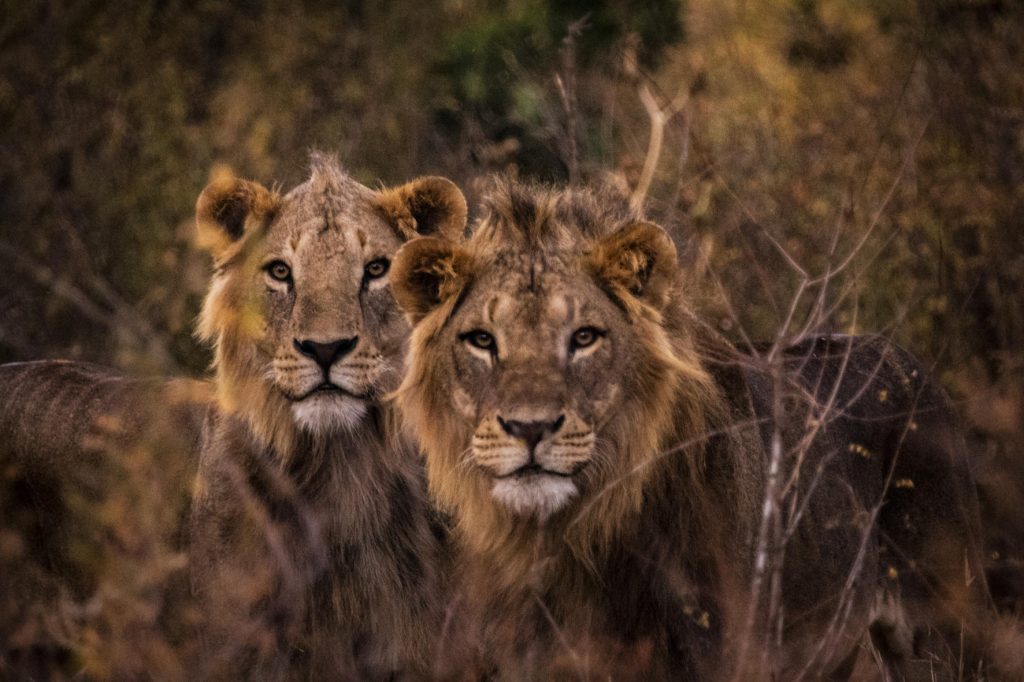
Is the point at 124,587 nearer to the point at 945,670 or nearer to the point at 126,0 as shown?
the point at 945,670

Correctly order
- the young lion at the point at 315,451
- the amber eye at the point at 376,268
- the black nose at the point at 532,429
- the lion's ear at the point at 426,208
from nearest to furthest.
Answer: the black nose at the point at 532,429 < the young lion at the point at 315,451 < the amber eye at the point at 376,268 < the lion's ear at the point at 426,208

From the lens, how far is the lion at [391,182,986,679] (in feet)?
13.3

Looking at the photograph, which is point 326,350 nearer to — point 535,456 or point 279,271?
point 279,271

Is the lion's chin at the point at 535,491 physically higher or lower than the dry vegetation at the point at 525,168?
lower

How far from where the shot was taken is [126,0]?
42.1 ft

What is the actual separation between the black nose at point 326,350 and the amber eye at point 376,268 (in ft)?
1.14

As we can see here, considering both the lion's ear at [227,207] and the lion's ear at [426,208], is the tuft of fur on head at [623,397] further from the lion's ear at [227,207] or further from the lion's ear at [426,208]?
the lion's ear at [227,207]

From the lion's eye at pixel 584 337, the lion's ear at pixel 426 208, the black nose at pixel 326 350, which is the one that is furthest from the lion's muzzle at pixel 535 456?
the lion's ear at pixel 426 208

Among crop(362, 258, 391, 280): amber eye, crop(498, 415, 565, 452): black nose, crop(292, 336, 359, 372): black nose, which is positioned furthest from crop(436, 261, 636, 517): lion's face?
crop(362, 258, 391, 280): amber eye

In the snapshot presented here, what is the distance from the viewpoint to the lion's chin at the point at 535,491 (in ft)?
13.1

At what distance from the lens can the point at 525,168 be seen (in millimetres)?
11203

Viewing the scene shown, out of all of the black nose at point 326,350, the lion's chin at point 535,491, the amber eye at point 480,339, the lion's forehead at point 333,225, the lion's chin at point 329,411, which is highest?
the lion's forehead at point 333,225

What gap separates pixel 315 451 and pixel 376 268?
0.76 meters

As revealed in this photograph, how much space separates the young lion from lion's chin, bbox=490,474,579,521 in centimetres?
117
